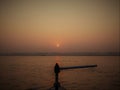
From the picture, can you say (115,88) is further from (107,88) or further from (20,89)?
(20,89)

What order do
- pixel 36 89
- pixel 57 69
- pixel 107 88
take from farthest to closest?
pixel 107 88 → pixel 36 89 → pixel 57 69

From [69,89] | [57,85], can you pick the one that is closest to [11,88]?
[69,89]

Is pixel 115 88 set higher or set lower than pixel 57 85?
lower

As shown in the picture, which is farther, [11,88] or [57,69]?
[11,88]

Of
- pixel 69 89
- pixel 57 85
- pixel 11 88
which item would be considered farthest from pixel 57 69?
pixel 11 88

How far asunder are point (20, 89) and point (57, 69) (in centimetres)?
2910

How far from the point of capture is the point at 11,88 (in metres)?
39.1

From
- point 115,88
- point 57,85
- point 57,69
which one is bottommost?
point 115,88

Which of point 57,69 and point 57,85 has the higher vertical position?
point 57,69

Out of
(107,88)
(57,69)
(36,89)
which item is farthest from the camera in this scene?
(107,88)

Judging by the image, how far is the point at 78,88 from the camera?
131 feet

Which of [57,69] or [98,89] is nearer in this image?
[57,69]

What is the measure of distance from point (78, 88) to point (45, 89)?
7.02 m

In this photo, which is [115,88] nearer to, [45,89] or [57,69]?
[45,89]
